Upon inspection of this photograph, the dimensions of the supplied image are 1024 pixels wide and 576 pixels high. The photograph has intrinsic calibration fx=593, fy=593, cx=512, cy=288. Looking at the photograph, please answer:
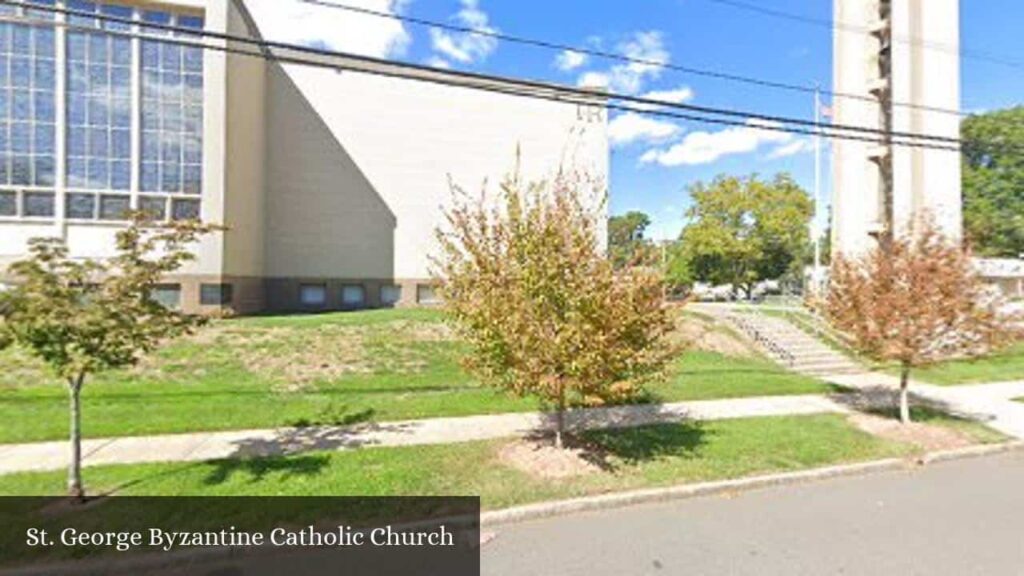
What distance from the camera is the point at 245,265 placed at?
896 inches

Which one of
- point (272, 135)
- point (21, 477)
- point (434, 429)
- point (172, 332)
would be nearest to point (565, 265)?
point (434, 429)

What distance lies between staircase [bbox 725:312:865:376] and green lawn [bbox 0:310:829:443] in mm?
1133

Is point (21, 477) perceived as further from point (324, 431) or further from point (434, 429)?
point (434, 429)

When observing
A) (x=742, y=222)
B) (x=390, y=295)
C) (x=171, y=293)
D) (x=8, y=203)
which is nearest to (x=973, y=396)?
(x=171, y=293)

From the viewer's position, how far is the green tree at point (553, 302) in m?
6.86

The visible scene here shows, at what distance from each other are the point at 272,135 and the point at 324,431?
22.0 metres

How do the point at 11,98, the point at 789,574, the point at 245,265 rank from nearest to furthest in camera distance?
1. the point at 789,574
2. the point at 11,98
3. the point at 245,265

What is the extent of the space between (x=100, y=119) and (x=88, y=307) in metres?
16.3

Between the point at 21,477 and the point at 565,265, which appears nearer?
the point at 21,477

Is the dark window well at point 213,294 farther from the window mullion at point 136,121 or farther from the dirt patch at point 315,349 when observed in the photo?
the dirt patch at point 315,349

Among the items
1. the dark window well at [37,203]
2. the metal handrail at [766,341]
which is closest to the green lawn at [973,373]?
the metal handrail at [766,341]

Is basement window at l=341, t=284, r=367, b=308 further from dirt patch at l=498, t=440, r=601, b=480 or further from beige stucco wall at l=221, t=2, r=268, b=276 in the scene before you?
dirt patch at l=498, t=440, r=601, b=480

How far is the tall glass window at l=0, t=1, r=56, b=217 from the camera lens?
17406mm

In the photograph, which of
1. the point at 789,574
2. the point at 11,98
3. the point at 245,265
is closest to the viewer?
the point at 789,574
